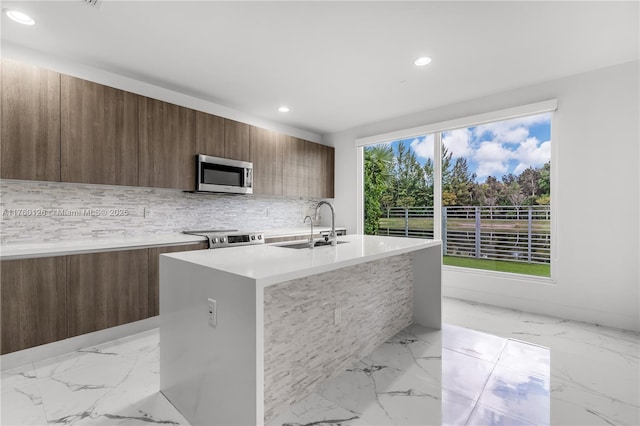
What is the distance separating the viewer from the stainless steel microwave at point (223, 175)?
A: 3.35 m

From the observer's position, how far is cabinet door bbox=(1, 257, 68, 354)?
207 centimetres

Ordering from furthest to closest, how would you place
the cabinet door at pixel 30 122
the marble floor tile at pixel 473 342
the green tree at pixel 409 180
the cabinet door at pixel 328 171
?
the cabinet door at pixel 328 171
the green tree at pixel 409 180
the marble floor tile at pixel 473 342
the cabinet door at pixel 30 122

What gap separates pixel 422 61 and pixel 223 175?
2420 millimetres

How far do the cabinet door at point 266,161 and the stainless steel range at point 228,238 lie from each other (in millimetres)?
A: 689

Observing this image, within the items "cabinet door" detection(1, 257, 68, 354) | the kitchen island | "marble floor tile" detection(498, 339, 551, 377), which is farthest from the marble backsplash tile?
"marble floor tile" detection(498, 339, 551, 377)

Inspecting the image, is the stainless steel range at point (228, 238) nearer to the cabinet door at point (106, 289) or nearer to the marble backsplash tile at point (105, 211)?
the marble backsplash tile at point (105, 211)

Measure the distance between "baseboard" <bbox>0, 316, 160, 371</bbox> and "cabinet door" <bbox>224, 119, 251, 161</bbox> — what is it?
1.99m

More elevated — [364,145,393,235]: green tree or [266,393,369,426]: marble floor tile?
[364,145,393,235]: green tree

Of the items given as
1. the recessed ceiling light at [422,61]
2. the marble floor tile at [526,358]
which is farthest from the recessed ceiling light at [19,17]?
the marble floor tile at [526,358]

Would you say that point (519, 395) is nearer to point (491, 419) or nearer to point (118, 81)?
point (491, 419)

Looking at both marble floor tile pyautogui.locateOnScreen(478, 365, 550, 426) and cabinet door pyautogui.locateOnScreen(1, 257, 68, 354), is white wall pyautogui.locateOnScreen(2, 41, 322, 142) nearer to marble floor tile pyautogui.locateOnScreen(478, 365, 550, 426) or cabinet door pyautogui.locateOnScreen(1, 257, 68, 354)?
cabinet door pyautogui.locateOnScreen(1, 257, 68, 354)

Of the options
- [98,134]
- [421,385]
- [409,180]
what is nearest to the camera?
[421,385]

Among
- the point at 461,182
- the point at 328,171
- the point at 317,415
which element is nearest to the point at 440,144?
the point at 461,182

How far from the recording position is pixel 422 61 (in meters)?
2.72
